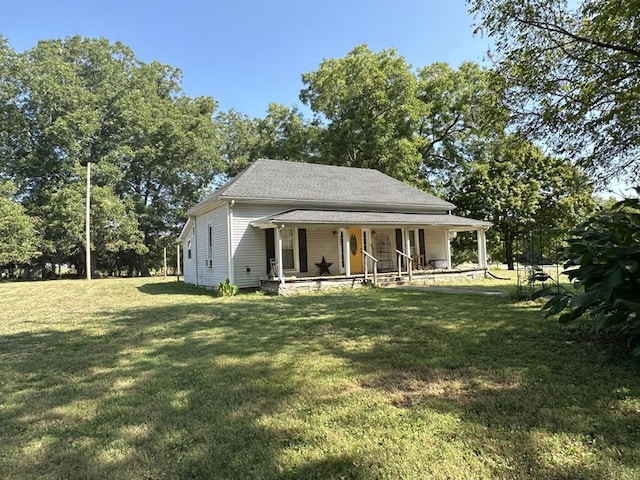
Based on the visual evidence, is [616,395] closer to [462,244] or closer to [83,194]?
[462,244]

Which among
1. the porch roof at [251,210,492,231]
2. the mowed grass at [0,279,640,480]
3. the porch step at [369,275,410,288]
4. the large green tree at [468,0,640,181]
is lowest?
the mowed grass at [0,279,640,480]

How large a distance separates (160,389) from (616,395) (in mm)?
4018

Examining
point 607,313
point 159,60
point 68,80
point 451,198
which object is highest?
point 159,60

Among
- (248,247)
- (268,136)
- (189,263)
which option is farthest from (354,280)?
(268,136)

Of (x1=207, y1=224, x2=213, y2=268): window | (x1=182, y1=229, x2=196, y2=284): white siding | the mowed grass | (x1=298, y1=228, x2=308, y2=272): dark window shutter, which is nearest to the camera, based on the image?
the mowed grass

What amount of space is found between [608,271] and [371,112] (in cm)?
2392

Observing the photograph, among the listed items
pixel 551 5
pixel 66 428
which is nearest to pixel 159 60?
pixel 551 5

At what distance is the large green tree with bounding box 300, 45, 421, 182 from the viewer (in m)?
25.1

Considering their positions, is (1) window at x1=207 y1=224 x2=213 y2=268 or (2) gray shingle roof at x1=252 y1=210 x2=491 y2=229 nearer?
(2) gray shingle roof at x1=252 y1=210 x2=491 y2=229

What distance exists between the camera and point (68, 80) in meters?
30.1

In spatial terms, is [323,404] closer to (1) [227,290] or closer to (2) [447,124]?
(1) [227,290]

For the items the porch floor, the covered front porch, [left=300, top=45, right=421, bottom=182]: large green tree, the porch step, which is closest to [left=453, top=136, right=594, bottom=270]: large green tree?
[left=300, top=45, right=421, bottom=182]: large green tree

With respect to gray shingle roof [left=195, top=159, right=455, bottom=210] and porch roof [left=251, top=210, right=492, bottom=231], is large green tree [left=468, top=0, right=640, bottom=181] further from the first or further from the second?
gray shingle roof [left=195, top=159, right=455, bottom=210]

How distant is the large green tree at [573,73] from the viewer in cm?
631
